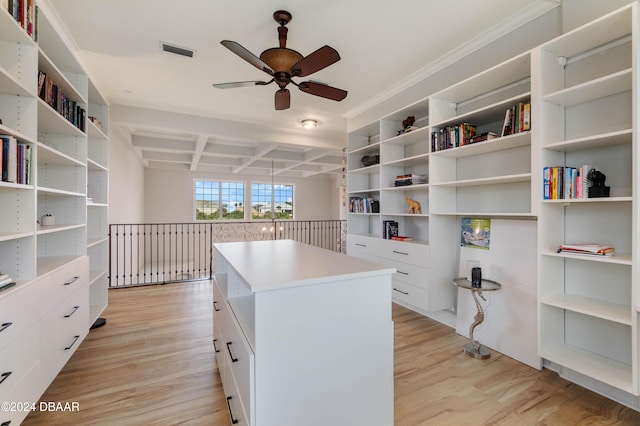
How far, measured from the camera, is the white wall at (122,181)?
431 centimetres

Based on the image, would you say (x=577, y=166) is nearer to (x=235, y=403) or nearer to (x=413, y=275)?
(x=413, y=275)

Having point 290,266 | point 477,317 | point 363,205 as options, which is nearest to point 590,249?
point 477,317

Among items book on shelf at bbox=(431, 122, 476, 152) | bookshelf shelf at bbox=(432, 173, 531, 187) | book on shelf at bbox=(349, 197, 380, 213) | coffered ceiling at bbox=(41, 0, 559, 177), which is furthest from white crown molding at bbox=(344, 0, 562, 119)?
book on shelf at bbox=(349, 197, 380, 213)

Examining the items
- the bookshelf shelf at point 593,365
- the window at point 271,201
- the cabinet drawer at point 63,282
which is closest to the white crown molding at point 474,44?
the bookshelf shelf at point 593,365

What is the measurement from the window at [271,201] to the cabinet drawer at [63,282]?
22.4ft

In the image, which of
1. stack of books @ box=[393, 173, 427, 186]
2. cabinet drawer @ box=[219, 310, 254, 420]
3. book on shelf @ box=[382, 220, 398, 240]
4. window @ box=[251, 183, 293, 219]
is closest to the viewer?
cabinet drawer @ box=[219, 310, 254, 420]

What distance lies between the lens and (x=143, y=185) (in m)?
7.71

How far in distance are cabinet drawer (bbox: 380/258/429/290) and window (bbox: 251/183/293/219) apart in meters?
6.50

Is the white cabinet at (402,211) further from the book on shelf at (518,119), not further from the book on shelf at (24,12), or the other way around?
the book on shelf at (24,12)

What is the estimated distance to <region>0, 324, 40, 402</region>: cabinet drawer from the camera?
4.34ft

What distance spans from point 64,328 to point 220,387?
3.76ft

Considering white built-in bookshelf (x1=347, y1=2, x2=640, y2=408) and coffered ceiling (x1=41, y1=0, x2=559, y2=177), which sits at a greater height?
coffered ceiling (x1=41, y1=0, x2=559, y2=177)

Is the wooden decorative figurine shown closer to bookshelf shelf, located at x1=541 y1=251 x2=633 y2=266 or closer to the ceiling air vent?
bookshelf shelf, located at x1=541 y1=251 x2=633 y2=266

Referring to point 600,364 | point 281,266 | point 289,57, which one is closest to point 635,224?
point 600,364
